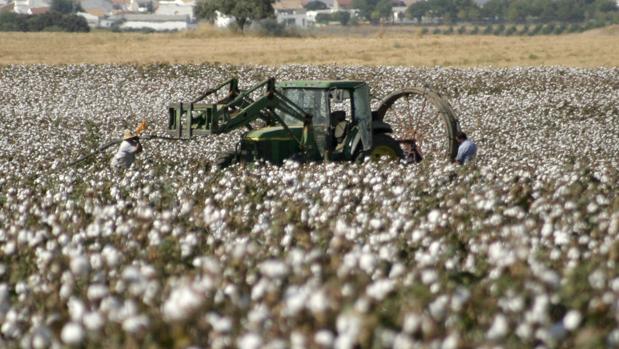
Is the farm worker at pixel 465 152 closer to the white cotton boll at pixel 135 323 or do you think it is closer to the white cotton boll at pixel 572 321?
the white cotton boll at pixel 572 321

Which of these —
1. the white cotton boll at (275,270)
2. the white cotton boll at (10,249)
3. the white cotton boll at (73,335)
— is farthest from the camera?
the white cotton boll at (10,249)

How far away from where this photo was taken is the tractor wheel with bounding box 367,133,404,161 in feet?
62.3

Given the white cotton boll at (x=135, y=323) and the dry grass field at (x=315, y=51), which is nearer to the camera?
the white cotton boll at (x=135, y=323)

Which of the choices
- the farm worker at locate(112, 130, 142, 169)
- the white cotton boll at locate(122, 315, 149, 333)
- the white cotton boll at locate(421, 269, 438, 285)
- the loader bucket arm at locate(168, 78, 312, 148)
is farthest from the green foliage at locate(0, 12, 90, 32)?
the white cotton boll at locate(122, 315, 149, 333)

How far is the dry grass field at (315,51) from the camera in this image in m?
53.8

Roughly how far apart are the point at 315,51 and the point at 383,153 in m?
41.0

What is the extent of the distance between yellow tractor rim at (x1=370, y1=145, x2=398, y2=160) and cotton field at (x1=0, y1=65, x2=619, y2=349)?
7.47ft

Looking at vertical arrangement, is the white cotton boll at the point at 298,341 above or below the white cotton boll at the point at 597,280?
above

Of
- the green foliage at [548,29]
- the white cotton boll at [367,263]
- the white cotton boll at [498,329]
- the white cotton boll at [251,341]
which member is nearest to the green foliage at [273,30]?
the green foliage at [548,29]

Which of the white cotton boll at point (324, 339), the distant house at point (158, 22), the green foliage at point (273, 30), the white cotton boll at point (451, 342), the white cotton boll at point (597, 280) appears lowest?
the distant house at point (158, 22)

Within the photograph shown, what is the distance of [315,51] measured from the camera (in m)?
59.8

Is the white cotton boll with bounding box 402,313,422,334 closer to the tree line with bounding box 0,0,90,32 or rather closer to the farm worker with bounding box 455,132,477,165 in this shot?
the farm worker with bounding box 455,132,477,165

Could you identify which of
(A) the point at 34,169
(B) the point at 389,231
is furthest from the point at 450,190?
(A) the point at 34,169

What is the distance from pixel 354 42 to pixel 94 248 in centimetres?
5892
